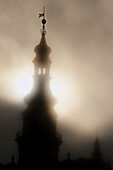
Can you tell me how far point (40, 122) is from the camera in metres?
65.1

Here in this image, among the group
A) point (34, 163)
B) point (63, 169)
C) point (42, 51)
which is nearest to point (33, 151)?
point (34, 163)

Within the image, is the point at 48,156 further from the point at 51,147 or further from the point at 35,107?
the point at 35,107

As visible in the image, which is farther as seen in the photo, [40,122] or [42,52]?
[42,52]

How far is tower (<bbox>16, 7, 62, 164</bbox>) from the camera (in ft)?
209

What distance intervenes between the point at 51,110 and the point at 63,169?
9.00 metres

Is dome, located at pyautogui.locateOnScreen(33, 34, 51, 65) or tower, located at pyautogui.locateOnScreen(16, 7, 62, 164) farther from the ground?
dome, located at pyautogui.locateOnScreen(33, 34, 51, 65)

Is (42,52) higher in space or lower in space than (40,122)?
higher

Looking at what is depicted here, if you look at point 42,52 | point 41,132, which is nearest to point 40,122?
point 41,132

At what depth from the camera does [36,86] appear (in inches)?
2613

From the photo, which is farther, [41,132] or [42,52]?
[42,52]

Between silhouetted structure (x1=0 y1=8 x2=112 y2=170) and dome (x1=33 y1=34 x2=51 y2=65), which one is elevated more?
dome (x1=33 y1=34 x2=51 y2=65)

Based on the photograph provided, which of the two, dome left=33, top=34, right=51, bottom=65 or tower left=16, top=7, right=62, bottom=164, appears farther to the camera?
dome left=33, top=34, right=51, bottom=65

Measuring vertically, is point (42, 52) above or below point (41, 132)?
above

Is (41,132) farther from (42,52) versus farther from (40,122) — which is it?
(42,52)
